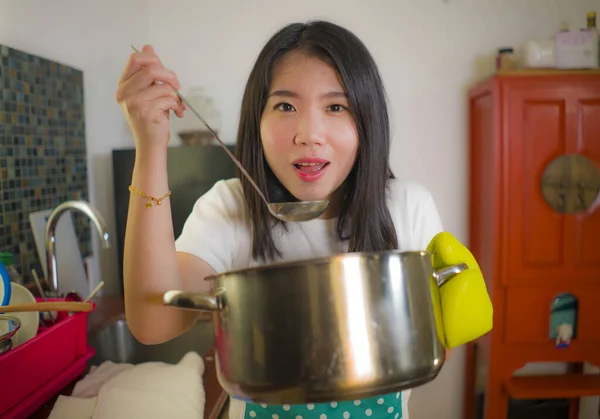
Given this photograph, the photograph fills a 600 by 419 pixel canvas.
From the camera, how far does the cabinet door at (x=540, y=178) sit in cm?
159

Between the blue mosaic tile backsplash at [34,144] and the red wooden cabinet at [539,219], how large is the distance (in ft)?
4.79

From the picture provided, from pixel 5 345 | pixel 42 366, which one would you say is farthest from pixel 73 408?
pixel 5 345

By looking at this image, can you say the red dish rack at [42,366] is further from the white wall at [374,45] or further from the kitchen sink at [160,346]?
the white wall at [374,45]

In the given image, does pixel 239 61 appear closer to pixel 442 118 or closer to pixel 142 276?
pixel 442 118

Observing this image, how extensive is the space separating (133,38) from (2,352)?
1.40 m

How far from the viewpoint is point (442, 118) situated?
1.90 metres

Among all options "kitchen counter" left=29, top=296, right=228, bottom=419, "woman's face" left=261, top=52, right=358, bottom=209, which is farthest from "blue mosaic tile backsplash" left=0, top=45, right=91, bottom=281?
"woman's face" left=261, top=52, right=358, bottom=209

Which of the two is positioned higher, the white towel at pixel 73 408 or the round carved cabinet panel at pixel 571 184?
the round carved cabinet panel at pixel 571 184

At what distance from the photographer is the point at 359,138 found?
79 centimetres

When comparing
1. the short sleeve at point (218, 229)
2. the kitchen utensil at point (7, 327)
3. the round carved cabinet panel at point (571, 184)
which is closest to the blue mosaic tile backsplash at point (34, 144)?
the kitchen utensil at point (7, 327)

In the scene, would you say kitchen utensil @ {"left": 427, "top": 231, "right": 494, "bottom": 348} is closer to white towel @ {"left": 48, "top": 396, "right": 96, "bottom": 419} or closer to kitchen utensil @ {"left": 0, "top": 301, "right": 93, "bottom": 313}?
kitchen utensil @ {"left": 0, "top": 301, "right": 93, "bottom": 313}

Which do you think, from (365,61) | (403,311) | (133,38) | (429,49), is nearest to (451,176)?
(429,49)

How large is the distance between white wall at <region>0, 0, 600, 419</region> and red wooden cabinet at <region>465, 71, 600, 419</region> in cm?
25

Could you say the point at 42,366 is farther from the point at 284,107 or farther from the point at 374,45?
the point at 374,45
